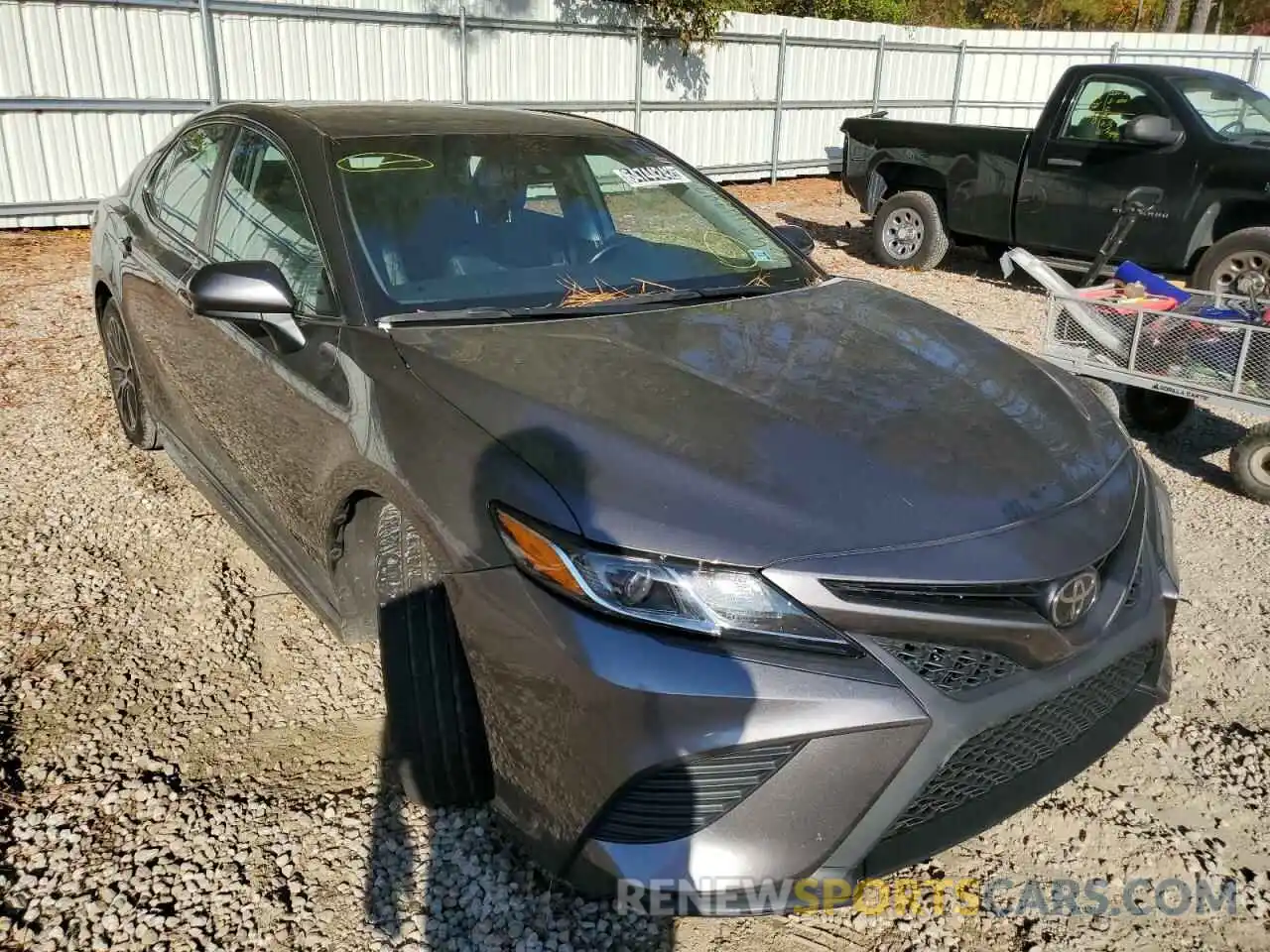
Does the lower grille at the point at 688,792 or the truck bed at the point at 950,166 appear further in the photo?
the truck bed at the point at 950,166

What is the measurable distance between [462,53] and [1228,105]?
811 centimetres

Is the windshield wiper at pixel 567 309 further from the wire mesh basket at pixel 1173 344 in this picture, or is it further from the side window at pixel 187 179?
the wire mesh basket at pixel 1173 344

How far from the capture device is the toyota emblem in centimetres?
198

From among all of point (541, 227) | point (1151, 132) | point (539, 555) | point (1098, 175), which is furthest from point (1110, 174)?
point (539, 555)

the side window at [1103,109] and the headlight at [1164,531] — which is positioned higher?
the side window at [1103,109]

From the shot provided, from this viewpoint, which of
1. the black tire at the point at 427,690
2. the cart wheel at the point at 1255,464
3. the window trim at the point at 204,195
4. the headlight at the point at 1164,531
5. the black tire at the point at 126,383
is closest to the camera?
the black tire at the point at 427,690

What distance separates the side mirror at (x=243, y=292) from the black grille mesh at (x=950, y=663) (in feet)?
5.93

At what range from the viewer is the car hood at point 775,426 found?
1.95m

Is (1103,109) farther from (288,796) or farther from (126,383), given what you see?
(288,796)

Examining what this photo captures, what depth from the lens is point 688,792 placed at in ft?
6.01

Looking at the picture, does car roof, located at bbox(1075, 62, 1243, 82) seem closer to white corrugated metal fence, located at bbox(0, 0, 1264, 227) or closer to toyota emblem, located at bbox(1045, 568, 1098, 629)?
white corrugated metal fence, located at bbox(0, 0, 1264, 227)

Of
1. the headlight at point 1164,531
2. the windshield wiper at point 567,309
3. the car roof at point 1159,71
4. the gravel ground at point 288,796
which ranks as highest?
the car roof at point 1159,71

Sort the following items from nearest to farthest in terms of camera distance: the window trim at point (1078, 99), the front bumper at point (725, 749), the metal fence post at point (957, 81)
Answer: the front bumper at point (725, 749)
the window trim at point (1078, 99)
the metal fence post at point (957, 81)

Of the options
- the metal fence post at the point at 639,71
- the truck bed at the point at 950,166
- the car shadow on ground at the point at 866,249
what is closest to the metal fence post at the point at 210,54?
the metal fence post at the point at 639,71
